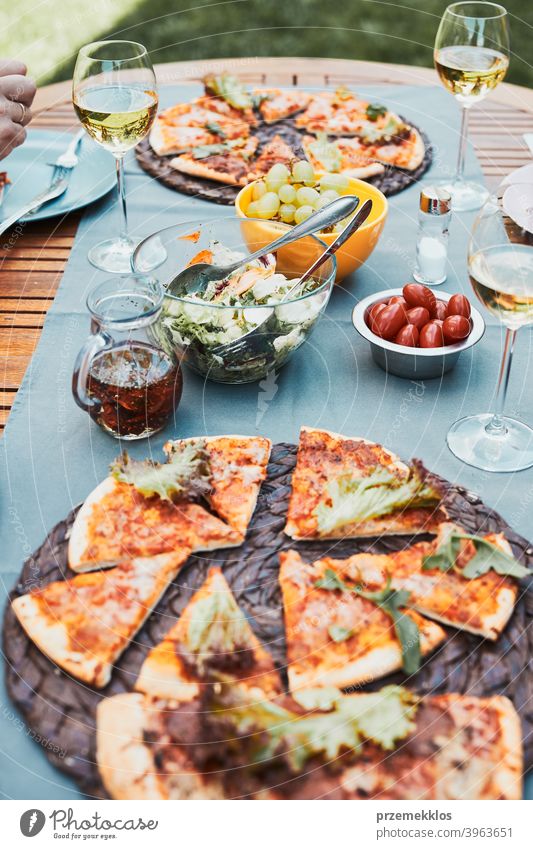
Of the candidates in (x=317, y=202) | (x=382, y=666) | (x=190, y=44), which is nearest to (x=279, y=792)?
(x=382, y=666)

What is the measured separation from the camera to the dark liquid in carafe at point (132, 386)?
2.11 meters

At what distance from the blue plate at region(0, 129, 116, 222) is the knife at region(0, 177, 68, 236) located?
0.9 inches

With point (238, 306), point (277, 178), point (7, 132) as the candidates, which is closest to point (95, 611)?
point (238, 306)

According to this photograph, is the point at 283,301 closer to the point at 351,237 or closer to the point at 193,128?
the point at 351,237

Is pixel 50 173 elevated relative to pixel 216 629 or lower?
elevated

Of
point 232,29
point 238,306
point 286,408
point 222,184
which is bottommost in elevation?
point 232,29

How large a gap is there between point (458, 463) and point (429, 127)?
84.6 inches

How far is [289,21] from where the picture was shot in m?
7.94

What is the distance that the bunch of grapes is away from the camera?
271 cm

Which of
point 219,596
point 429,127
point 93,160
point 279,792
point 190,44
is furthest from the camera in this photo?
point 190,44

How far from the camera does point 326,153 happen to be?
3316 mm

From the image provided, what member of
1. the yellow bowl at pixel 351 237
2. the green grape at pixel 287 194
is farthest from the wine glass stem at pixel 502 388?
the green grape at pixel 287 194

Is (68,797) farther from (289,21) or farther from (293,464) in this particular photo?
(289,21)

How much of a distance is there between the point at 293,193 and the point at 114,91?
0.64 meters
